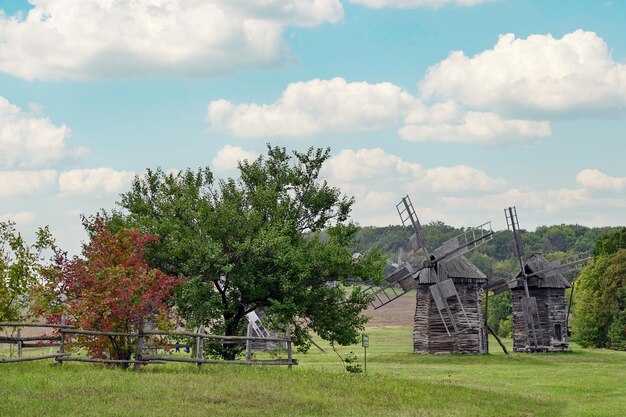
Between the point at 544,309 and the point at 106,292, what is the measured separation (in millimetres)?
50867

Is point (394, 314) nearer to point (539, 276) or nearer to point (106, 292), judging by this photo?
point (539, 276)

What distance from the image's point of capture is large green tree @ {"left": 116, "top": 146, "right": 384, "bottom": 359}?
37.7 meters

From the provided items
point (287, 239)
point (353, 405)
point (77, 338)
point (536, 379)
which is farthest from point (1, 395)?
point (536, 379)

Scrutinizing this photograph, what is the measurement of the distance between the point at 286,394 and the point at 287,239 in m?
11.2

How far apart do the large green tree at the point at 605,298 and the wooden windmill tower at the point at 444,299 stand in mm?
19562

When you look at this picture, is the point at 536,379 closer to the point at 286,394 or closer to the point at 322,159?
the point at 322,159

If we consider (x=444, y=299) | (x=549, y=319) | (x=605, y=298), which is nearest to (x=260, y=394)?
(x=444, y=299)

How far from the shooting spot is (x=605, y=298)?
3280 inches

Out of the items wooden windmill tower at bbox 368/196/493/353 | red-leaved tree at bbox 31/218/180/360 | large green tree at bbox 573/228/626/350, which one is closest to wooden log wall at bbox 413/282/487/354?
wooden windmill tower at bbox 368/196/493/353

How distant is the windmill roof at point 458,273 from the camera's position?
66.3m

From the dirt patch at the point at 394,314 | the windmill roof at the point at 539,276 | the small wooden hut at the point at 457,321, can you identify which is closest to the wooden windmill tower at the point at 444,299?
the small wooden hut at the point at 457,321

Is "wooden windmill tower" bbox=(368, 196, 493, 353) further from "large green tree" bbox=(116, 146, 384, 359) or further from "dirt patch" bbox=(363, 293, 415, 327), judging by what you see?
"dirt patch" bbox=(363, 293, 415, 327)

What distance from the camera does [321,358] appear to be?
223 ft

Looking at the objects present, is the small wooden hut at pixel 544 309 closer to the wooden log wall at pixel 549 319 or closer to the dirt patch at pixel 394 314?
the wooden log wall at pixel 549 319
